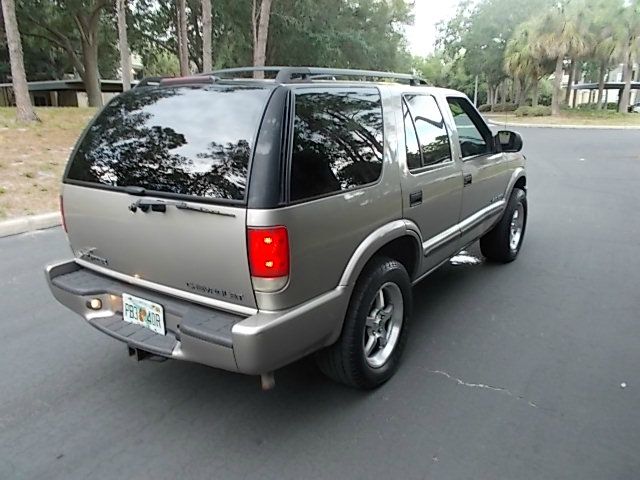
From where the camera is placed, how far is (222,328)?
2.42m

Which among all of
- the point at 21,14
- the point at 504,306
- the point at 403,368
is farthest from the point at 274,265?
the point at 21,14

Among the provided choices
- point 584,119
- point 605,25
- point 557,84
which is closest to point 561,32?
point 605,25

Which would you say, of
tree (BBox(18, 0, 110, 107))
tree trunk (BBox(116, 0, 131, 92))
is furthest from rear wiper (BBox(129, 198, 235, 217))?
tree (BBox(18, 0, 110, 107))

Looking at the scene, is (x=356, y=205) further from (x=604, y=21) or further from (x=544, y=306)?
(x=604, y=21)

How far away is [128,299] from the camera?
2.81 m

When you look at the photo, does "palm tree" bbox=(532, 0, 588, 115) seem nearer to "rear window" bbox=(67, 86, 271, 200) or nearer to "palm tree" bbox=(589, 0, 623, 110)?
"palm tree" bbox=(589, 0, 623, 110)

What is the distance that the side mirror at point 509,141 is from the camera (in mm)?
4828

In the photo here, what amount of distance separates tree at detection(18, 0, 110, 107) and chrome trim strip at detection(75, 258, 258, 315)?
2223 centimetres

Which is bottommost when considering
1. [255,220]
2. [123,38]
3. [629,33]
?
[255,220]

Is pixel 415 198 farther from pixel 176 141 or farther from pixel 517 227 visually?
pixel 517 227

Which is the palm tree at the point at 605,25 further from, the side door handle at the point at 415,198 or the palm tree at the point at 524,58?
the side door handle at the point at 415,198

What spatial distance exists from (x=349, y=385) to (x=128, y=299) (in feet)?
4.45

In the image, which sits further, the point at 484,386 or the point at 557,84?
the point at 557,84

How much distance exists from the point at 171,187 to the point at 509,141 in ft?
11.5
